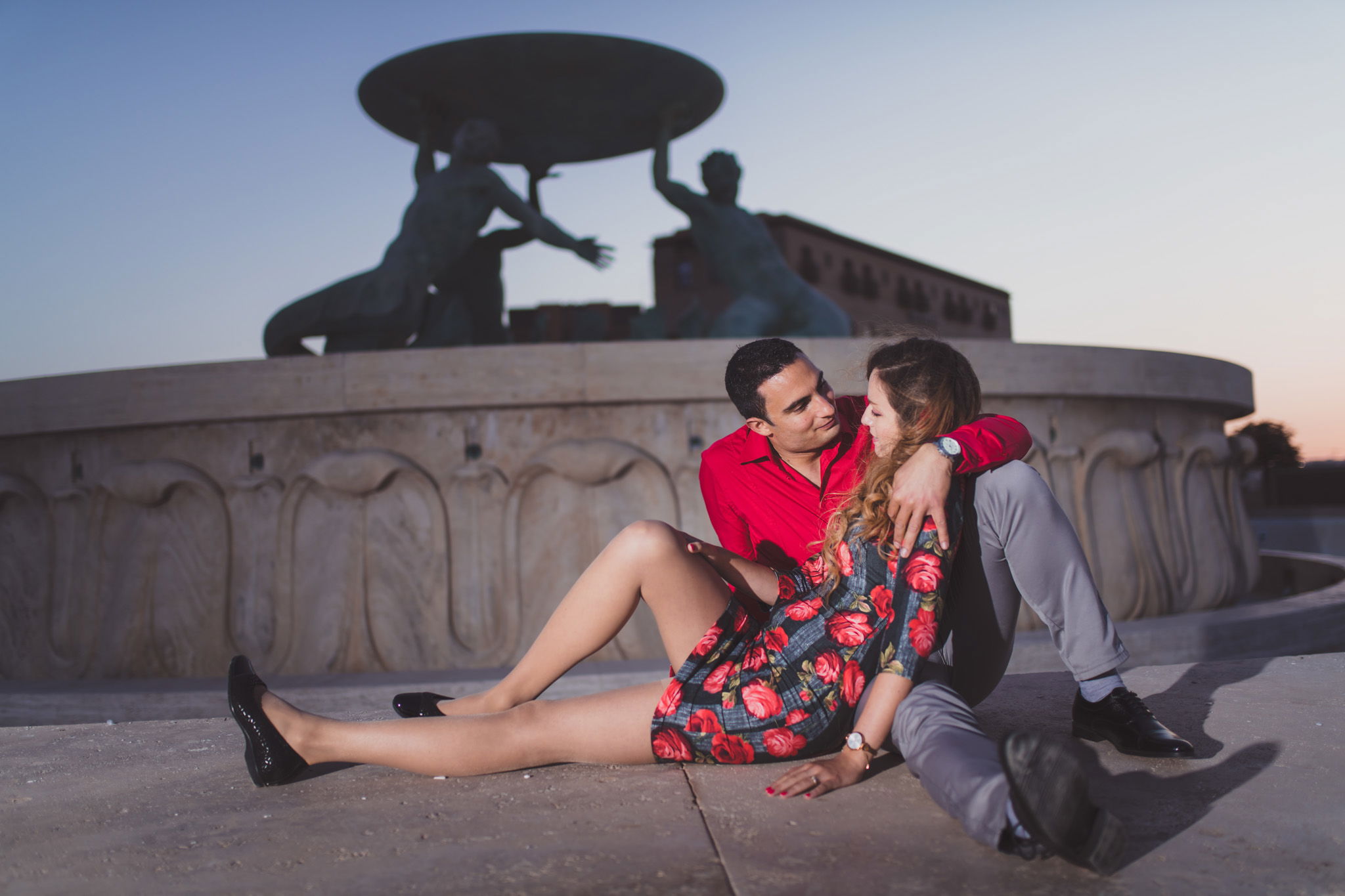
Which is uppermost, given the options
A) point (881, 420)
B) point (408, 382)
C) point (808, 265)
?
point (808, 265)

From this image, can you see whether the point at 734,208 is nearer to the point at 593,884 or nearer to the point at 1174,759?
the point at 1174,759

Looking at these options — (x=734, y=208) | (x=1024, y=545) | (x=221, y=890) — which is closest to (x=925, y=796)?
(x=1024, y=545)

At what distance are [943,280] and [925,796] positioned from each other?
57.7 m

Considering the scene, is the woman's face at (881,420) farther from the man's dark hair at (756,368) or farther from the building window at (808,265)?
the building window at (808,265)

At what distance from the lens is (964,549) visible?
1.99m

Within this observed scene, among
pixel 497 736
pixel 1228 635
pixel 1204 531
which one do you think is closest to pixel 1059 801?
pixel 497 736

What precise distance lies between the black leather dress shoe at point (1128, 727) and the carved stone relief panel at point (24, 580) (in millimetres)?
4838

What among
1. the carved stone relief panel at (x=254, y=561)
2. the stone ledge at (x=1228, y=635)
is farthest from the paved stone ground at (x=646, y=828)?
the carved stone relief panel at (x=254, y=561)

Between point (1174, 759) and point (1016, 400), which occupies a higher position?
point (1016, 400)

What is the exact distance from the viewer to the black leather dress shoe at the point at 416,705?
2.38 metres

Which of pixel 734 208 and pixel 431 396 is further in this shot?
pixel 734 208

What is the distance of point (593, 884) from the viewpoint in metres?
1.45

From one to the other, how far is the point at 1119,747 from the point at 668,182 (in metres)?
6.72

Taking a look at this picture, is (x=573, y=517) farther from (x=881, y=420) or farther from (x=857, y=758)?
(x=857, y=758)
